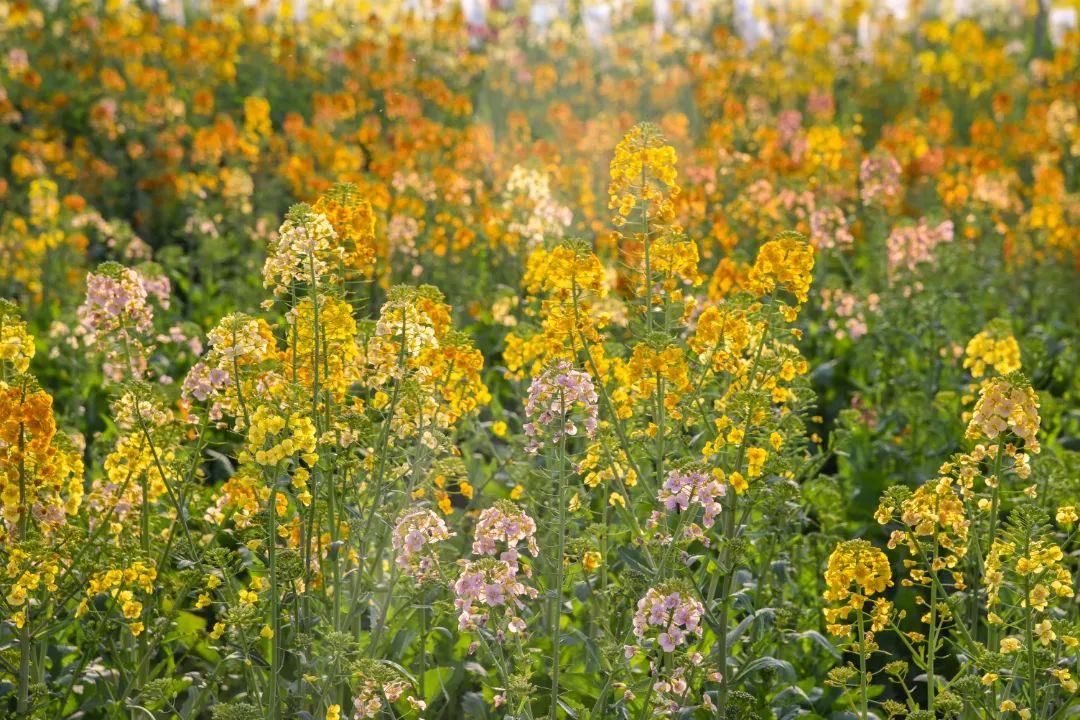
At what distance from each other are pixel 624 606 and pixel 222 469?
2.66m

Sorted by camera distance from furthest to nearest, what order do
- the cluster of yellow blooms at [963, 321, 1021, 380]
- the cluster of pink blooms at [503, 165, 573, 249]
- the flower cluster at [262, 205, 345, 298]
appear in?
the cluster of pink blooms at [503, 165, 573, 249] < the cluster of yellow blooms at [963, 321, 1021, 380] < the flower cluster at [262, 205, 345, 298]

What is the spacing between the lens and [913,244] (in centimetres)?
671

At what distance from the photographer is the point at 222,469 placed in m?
6.01

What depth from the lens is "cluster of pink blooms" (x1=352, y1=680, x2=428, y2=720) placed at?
10.6 feet

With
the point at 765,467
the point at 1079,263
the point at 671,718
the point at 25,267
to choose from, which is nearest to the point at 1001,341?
the point at 765,467

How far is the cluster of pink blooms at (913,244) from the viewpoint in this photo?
671cm

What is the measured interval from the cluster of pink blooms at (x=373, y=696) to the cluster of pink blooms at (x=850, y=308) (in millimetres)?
3443

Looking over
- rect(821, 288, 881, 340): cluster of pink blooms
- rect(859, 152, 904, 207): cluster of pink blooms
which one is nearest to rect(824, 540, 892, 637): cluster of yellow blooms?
rect(821, 288, 881, 340): cluster of pink blooms

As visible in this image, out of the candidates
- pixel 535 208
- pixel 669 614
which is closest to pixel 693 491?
pixel 669 614

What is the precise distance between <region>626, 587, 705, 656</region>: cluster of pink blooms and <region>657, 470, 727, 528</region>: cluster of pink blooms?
0.26m

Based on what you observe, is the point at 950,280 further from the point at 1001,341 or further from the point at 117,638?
the point at 117,638

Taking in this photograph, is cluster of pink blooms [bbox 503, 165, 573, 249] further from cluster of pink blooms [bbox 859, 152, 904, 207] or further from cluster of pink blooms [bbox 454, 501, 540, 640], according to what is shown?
cluster of pink blooms [bbox 454, 501, 540, 640]

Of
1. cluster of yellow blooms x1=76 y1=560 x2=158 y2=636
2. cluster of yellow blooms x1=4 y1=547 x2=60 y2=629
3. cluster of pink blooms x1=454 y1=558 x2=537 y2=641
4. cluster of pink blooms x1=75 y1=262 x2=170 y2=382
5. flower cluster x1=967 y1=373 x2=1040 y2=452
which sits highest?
cluster of pink blooms x1=75 y1=262 x2=170 y2=382

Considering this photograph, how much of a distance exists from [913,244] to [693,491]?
12.1ft
